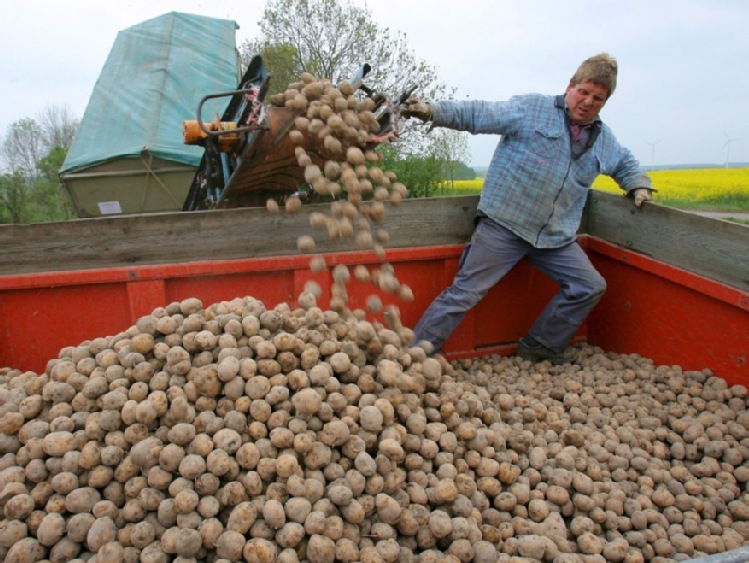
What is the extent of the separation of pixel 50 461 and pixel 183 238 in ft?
4.89

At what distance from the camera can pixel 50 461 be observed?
2145 millimetres

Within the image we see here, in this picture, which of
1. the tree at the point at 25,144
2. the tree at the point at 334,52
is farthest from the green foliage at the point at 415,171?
the tree at the point at 25,144

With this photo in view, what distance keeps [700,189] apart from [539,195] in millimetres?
16904

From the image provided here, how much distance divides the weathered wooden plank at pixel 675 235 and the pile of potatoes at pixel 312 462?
800 mm

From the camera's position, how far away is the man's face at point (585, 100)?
3.52 metres

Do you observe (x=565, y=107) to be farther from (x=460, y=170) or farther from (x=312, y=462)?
(x=460, y=170)

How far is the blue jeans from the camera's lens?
3.59 meters

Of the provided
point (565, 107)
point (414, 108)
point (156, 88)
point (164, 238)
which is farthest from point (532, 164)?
point (156, 88)

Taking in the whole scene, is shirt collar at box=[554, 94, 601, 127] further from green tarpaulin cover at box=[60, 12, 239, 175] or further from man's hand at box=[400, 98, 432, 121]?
green tarpaulin cover at box=[60, 12, 239, 175]

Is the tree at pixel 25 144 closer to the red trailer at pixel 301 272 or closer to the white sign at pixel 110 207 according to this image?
the white sign at pixel 110 207

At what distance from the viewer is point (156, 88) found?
9.20 meters

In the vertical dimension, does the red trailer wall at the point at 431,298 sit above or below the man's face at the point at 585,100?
below

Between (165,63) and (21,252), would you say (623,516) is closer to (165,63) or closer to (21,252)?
(21,252)

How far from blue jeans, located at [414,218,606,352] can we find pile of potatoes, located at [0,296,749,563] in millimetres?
686
